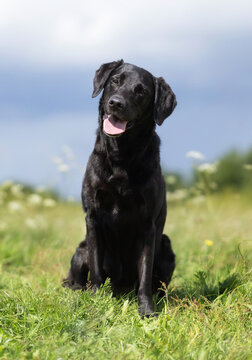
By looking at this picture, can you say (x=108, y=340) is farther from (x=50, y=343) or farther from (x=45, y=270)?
(x=45, y=270)

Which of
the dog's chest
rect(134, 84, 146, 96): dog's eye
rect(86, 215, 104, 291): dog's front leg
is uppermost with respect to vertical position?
rect(134, 84, 146, 96): dog's eye

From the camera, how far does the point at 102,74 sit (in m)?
3.88

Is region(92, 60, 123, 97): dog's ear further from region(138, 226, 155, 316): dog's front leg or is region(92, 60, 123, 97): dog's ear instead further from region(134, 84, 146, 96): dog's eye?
region(138, 226, 155, 316): dog's front leg

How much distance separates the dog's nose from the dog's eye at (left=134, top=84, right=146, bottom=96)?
252 millimetres

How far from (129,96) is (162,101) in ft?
1.06

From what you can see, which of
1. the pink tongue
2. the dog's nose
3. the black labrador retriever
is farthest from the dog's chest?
the dog's nose

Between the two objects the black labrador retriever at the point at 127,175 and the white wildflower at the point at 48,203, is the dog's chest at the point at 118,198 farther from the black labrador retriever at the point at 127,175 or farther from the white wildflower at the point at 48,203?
the white wildflower at the point at 48,203

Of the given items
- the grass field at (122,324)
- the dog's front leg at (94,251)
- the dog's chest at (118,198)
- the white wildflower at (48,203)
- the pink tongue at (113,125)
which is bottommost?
the white wildflower at (48,203)

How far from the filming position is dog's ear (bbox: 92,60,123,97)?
3805 mm

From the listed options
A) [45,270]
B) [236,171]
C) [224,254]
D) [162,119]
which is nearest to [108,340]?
[162,119]

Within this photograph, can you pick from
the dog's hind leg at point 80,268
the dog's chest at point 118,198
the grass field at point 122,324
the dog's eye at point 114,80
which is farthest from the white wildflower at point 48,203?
the dog's eye at point 114,80

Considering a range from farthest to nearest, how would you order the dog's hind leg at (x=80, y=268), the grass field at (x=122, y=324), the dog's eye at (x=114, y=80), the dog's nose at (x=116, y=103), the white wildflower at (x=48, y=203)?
1. the white wildflower at (x=48, y=203)
2. the dog's hind leg at (x=80, y=268)
3. the dog's eye at (x=114, y=80)
4. the dog's nose at (x=116, y=103)
5. the grass field at (x=122, y=324)

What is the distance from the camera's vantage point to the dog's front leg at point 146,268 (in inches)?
144

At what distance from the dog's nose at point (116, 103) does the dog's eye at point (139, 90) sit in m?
0.25
